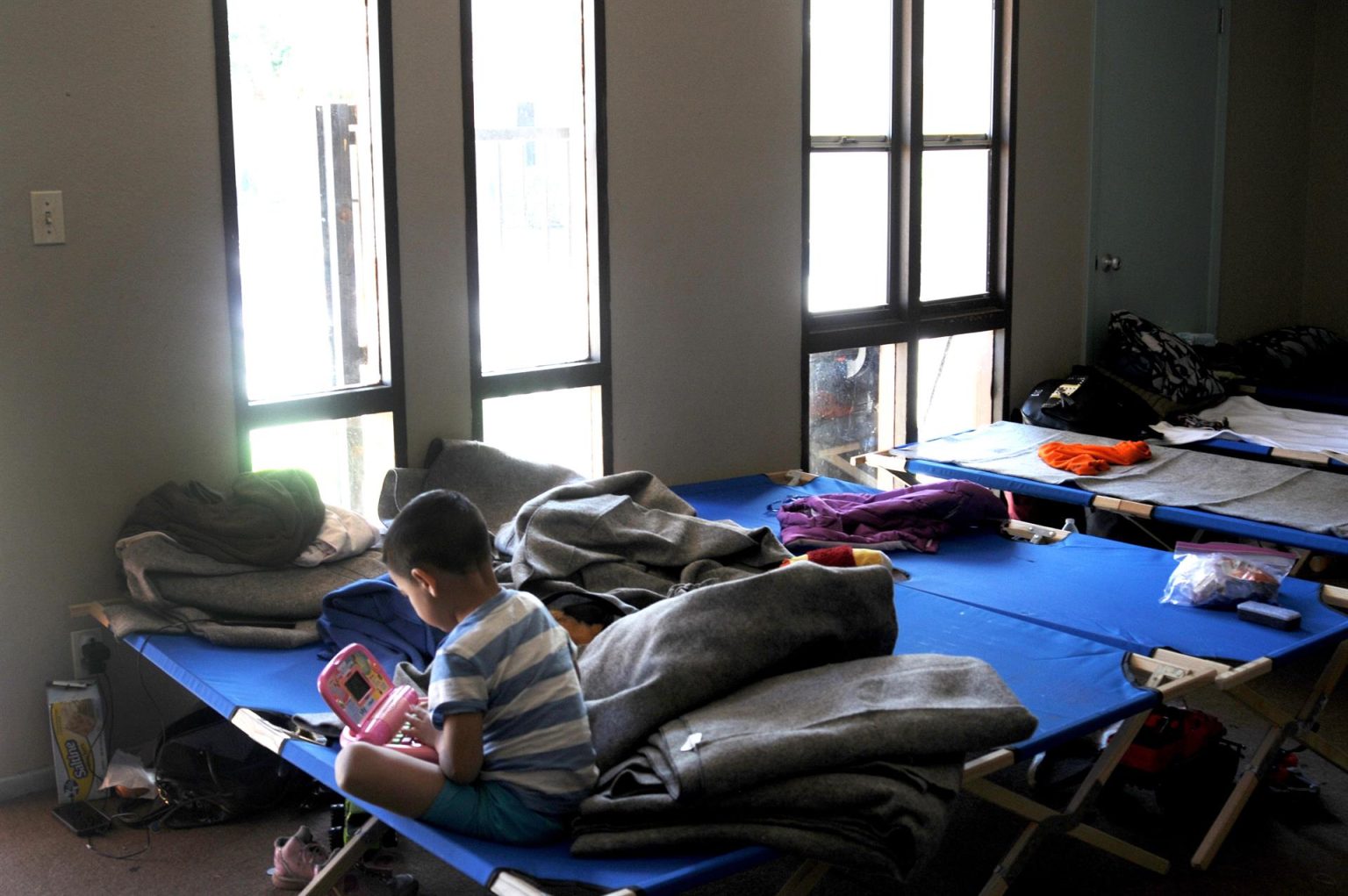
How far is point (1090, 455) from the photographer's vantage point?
13.8 feet

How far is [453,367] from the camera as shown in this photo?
3.52 m

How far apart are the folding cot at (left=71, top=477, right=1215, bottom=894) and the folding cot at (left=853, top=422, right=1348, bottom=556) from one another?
3.34 ft

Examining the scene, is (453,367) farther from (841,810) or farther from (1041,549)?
(841,810)

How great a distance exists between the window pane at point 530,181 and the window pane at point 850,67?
99 cm

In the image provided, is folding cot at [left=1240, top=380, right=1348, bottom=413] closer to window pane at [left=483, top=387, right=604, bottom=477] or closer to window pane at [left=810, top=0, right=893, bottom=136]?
window pane at [left=810, top=0, right=893, bottom=136]

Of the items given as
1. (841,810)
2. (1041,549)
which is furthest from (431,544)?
(1041,549)

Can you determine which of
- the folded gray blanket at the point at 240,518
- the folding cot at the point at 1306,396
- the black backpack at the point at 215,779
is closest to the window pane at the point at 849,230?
the folding cot at the point at 1306,396

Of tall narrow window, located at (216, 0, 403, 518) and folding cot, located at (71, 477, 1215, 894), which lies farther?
tall narrow window, located at (216, 0, 403, 518)

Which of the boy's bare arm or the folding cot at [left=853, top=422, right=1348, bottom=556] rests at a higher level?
the boy's bare arm

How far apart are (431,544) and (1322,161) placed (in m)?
6.18

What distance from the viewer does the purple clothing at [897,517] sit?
11.5 ft

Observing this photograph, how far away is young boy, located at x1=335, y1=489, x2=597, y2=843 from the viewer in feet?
6.20

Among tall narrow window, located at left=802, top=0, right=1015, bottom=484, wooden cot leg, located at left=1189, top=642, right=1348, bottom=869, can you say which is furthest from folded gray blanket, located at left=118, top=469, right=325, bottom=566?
wooden cot leg, located at left=1189, top=642, right=1348, bottom=869

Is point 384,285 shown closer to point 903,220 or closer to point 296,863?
point 296,863
